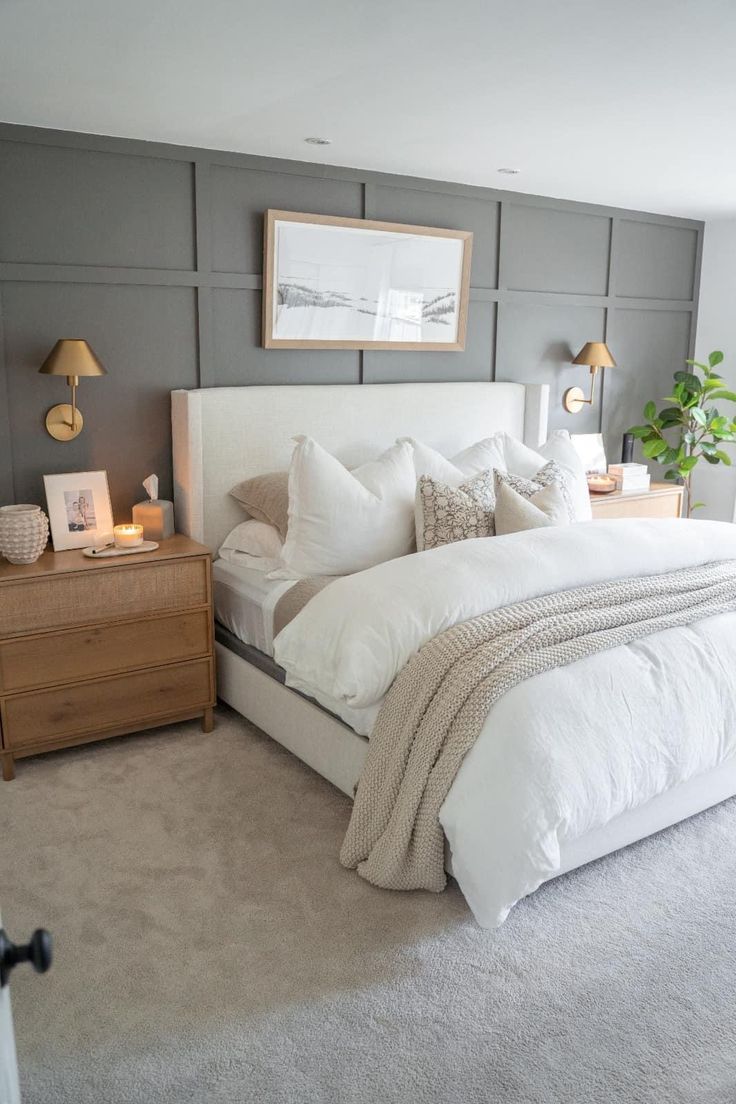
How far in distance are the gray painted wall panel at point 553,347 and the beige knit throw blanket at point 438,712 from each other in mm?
2364

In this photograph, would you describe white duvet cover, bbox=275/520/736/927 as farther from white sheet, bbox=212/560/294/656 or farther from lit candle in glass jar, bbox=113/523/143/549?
lit candle in glass jar, bbox=113/523/143/549

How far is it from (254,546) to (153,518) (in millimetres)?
421

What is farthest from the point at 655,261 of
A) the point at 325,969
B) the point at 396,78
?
the point at 325,969

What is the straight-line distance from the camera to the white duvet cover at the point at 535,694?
2271 millimetres

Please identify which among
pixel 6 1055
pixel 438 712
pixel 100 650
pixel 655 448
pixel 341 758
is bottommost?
pixel 341 758

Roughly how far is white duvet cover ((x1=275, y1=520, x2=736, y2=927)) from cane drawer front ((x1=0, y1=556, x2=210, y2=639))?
651 millimetres

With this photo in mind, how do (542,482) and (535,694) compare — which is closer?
(535,694)

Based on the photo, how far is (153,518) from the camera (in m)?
3.64

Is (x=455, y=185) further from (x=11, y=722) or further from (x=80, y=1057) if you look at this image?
(x=80, y=1057)

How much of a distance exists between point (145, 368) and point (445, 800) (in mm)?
2231

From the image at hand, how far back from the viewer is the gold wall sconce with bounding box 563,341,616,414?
4.94m

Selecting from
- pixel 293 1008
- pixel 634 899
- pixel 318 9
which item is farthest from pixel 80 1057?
pixel 318 9

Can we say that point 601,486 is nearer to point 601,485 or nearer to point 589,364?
point 601,485

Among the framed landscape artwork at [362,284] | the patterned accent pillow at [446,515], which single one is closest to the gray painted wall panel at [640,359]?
the framed landscape artwork at [362,284]
